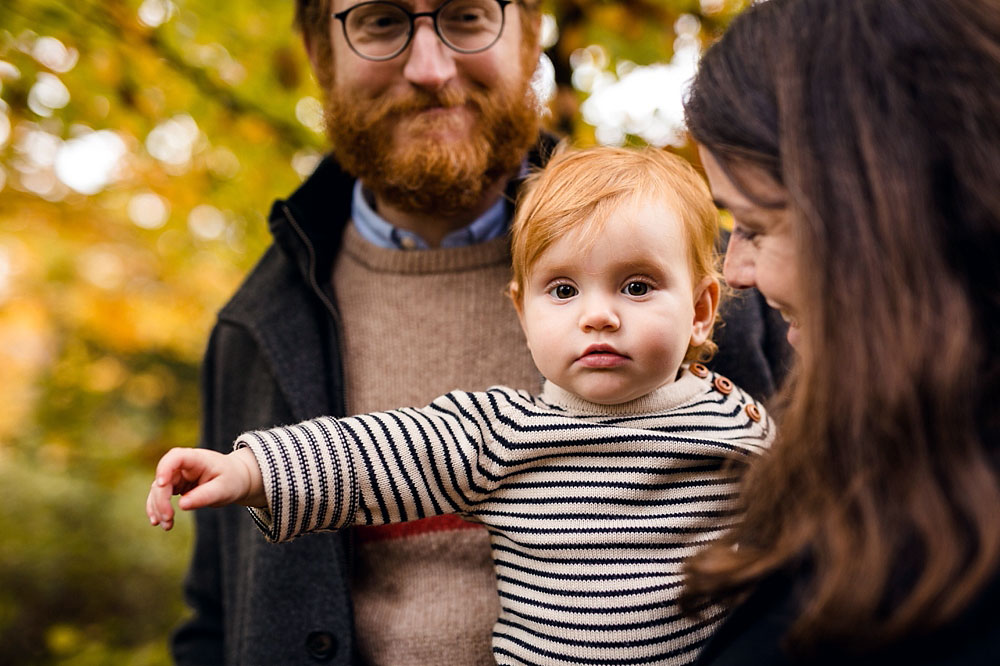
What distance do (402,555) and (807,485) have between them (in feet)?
4.03

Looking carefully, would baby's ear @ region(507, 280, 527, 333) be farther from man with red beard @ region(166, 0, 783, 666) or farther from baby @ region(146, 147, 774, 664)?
man with red beard @ region(166, 0, 783, 666)

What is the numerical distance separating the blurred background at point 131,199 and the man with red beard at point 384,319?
51 cm

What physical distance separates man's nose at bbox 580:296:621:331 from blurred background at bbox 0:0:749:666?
1.36 ft

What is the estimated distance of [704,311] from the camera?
1858 mm

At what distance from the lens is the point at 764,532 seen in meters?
1.35

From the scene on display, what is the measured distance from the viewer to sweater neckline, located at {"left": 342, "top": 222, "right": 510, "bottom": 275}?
252 centimetres

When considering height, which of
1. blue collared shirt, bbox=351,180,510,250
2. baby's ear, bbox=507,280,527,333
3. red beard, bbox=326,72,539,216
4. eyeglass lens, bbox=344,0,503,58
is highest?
eyeglass lens, bbox=344,0,503,58

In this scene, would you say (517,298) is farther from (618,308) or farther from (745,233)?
(745,233)

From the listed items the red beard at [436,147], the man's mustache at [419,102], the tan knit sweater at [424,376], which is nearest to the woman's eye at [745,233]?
the tan knit sweater at [424,376]

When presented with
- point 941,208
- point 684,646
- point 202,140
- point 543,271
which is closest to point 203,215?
point 202,140

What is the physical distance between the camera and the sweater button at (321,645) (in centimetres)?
213

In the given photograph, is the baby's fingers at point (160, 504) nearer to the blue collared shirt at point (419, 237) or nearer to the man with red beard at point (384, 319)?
the man with red beard at point (384, 319)

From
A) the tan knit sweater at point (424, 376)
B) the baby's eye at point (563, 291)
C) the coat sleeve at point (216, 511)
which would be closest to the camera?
the baby's eye at point (563, 291)

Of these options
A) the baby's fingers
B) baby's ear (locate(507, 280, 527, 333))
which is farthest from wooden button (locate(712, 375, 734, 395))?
the baby's fingers
